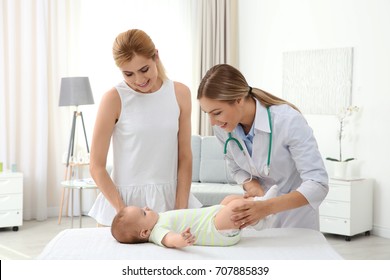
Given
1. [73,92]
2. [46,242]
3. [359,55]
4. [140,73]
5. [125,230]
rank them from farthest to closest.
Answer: [73,92], [359,55], [46,242], [140,73], [125,230]

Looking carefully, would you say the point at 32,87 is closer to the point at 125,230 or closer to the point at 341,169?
the point at 341,169

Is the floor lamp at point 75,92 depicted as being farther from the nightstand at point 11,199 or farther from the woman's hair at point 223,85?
the woman's hair at point 223,85

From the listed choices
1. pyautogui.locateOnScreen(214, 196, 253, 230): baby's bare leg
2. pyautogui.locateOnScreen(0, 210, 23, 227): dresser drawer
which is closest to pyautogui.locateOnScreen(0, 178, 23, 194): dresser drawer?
pyautogui.locateOnScreen(0, 210, 23, 227): dresser drawer

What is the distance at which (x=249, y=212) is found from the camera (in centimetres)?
205

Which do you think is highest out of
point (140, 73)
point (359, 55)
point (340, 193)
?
point (359, 55)

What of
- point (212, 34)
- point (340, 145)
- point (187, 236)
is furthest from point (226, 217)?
point (212, 34)

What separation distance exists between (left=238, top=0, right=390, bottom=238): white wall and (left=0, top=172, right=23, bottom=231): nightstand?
276 cm

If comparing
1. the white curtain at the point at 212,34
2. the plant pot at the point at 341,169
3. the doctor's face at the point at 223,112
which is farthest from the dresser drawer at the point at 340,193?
the doctor's face at the point at 223,112

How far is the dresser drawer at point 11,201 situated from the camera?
5.73 m

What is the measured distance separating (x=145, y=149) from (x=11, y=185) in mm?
3814

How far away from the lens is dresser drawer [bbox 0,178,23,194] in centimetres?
574

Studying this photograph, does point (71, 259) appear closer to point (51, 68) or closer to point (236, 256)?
point (236, 256)

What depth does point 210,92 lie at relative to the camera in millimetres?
2082

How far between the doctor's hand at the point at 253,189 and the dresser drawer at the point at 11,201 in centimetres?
394
